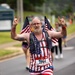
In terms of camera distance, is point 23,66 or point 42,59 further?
point 23,66

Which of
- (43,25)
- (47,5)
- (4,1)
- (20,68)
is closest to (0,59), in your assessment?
(20,68)

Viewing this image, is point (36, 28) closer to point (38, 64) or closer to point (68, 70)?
point (38, 64)

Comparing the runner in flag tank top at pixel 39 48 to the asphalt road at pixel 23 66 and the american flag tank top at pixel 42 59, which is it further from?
the asphalt road at pixel 23 66

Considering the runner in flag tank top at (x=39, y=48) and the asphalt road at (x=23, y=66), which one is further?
the asphalt road at (x=23, y=66)

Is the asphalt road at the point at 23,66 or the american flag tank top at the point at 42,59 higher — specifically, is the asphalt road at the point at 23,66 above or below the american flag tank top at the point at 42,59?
below

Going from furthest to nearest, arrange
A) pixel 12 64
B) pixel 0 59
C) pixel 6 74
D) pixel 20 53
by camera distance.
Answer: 1. pixel 20 53
2. pixel 0 59
3. pixel 12 64
4. pixel 6 74

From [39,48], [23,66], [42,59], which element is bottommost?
[23,66]

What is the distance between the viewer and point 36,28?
24.7ft

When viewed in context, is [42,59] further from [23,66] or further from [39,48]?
[23,66]

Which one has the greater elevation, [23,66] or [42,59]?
[42,59]

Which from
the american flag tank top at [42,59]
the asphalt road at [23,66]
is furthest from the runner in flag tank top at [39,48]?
the asphalt road at [23,66]

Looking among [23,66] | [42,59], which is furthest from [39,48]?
[23,66]

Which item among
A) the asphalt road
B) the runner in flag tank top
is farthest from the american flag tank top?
the asphalt road

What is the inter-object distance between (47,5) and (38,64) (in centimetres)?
11657
